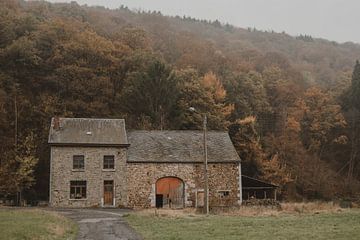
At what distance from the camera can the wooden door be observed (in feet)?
137

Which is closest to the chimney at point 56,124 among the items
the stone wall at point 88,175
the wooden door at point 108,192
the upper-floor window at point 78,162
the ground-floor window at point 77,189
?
the stone wall at point 88,175

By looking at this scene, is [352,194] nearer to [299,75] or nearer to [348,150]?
[348,150]

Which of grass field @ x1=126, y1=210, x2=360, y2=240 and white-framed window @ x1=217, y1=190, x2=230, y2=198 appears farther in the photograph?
white-framed window @ x1=217, y1=190, x2=230, y2=198

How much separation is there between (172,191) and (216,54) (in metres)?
33.0

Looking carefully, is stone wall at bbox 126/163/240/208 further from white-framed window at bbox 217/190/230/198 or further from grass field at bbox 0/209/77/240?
grass field at bbox 0/209/77/240

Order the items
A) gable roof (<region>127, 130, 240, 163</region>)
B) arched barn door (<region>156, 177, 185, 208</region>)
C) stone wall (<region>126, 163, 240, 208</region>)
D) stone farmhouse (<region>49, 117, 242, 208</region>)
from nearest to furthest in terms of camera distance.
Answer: stone farmhouse (<region>49, 117, 242, 208</region>) < stone wall (<region>126, 163, 240, 208</region>) < arched barn door (<region>156, 177, 185, 208</region>) < gable roof (<region>127, 130, 240, 163</region>)

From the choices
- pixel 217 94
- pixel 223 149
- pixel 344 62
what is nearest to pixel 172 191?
pixel 223 149

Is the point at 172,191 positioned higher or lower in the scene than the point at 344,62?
lower

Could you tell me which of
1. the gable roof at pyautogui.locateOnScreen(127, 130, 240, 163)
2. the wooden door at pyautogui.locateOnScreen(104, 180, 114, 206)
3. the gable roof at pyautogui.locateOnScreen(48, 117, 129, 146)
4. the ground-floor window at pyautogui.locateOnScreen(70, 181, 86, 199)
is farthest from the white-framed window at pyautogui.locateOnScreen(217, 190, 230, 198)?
the ground-floor window at pyautogui.locateOnScreen(70, 181, 86, 199)

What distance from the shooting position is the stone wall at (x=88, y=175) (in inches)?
1613

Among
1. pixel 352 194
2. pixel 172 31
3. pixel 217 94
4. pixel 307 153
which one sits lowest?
pixel 352 194

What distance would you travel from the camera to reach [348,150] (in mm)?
59562

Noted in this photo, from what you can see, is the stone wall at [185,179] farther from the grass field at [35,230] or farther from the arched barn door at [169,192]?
the grass field at [35,230]

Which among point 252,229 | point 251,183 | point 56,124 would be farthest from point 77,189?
point 252,229
